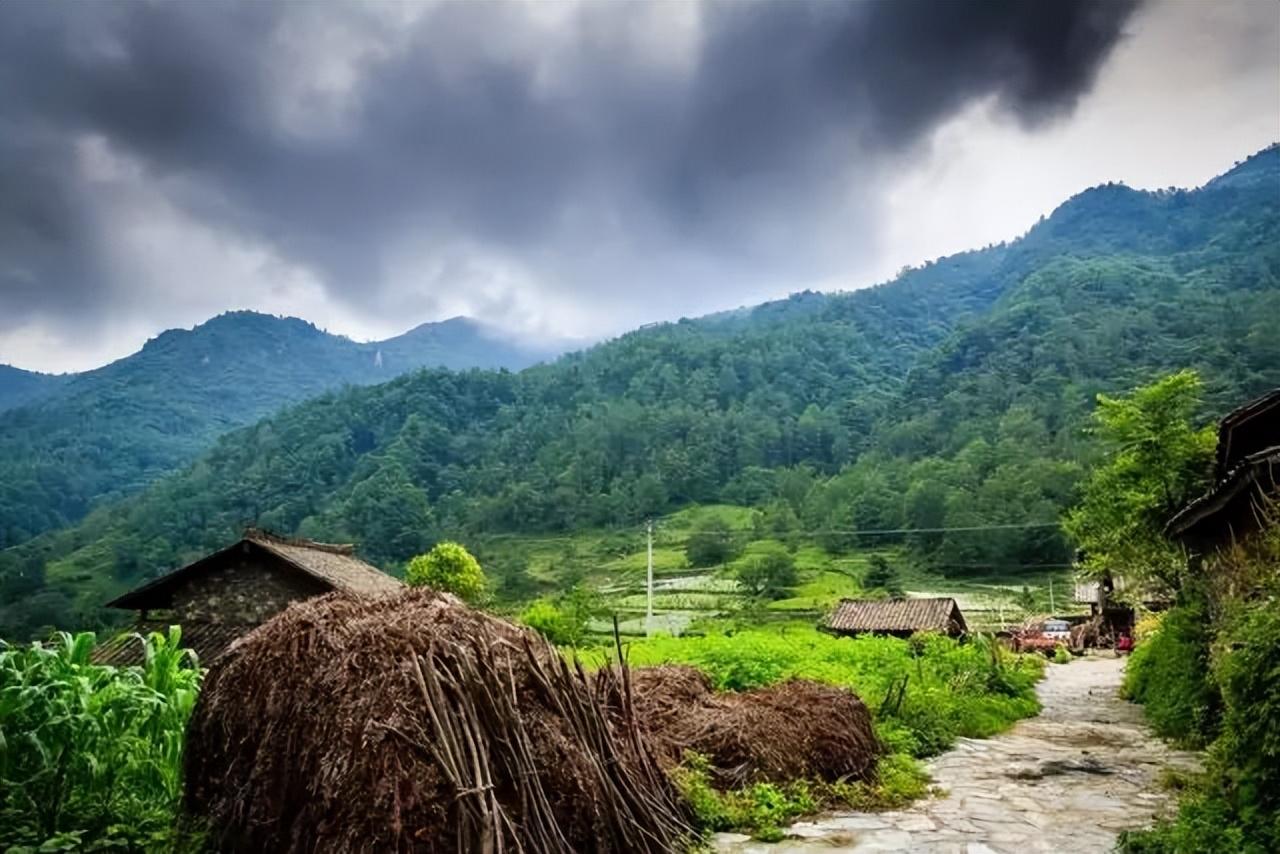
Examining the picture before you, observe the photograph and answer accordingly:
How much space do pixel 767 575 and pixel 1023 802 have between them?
177 feet

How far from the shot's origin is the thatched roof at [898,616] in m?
35.2

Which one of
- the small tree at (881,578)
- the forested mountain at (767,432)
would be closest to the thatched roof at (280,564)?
the forested mountain at (767,432)

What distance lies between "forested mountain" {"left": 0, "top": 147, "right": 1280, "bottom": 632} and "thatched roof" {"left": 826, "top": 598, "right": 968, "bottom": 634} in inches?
1163

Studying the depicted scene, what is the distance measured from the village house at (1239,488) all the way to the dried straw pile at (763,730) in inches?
166

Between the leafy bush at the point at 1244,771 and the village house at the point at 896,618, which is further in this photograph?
the village house at the point at 896,618

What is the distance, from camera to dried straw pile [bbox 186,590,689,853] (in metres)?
4.63

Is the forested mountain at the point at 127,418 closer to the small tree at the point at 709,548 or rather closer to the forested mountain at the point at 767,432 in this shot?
the forested mountain at the point at 767,432

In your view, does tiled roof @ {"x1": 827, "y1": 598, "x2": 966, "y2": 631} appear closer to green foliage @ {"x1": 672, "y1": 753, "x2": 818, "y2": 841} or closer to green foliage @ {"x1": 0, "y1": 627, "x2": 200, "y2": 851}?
green foliage @ {"x1": 672, "y1": 753, "x2": 818, "y2": 841}

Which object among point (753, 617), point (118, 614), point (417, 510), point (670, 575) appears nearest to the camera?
point (753, 617)

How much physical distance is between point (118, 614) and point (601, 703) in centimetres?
6438

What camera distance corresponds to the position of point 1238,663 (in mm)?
6031

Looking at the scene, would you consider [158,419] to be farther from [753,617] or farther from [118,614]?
[753,617]

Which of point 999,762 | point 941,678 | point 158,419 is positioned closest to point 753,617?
point 941,678

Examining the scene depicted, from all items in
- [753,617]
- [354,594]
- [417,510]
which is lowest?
[753,617]
